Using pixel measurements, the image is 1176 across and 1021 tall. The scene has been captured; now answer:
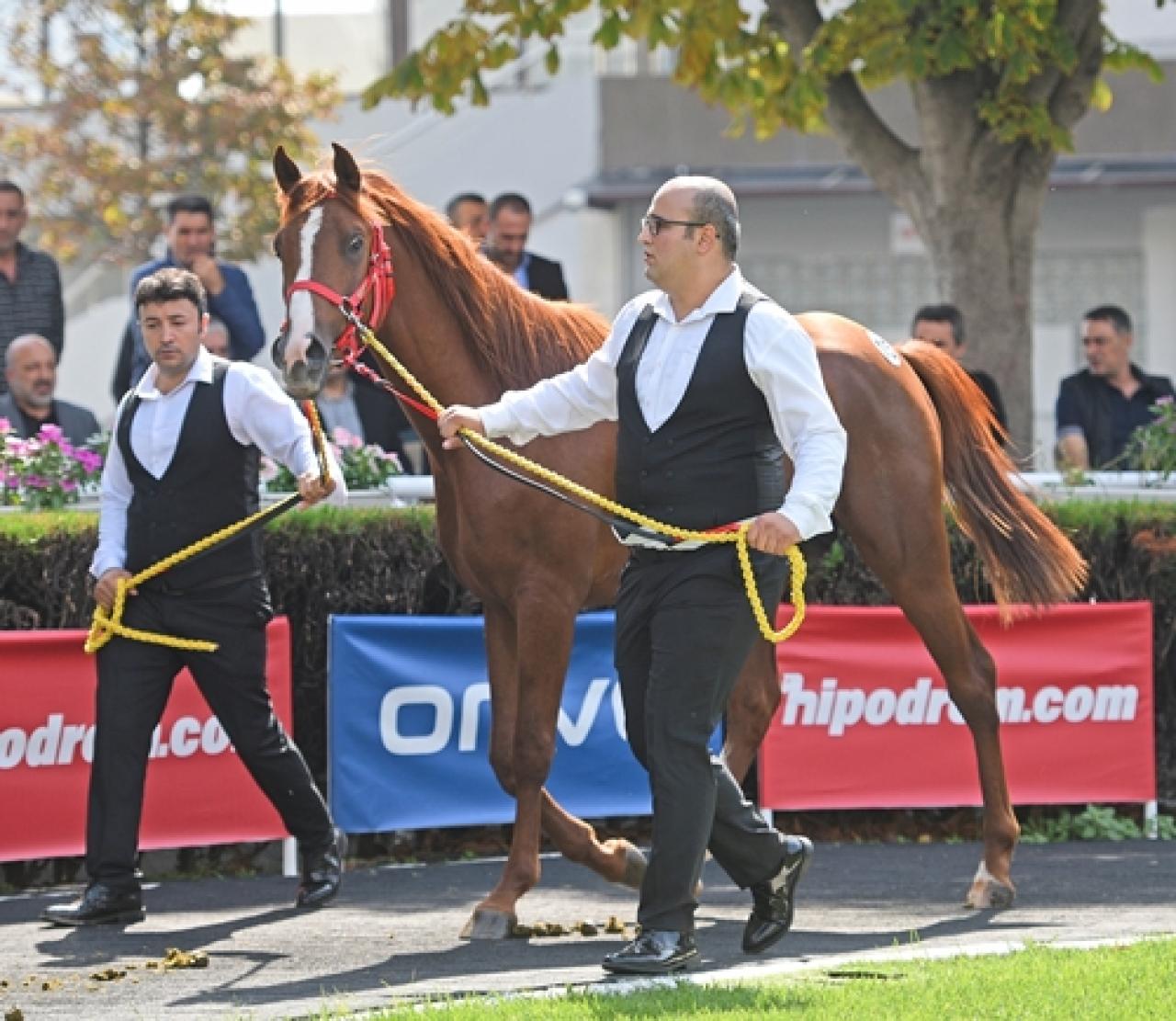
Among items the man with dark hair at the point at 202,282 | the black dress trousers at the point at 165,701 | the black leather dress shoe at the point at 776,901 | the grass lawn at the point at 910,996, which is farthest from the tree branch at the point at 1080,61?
the grass lawn at the point at 910,996

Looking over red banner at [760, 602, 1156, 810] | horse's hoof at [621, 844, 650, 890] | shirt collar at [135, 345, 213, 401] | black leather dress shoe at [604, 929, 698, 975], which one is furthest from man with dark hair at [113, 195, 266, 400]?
black leather dress shoe at [604, 929, 698, 975]

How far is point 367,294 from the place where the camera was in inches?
306

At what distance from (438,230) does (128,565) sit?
1.55 meters

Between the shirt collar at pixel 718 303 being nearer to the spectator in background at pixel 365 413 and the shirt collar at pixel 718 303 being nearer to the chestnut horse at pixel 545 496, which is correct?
the chestnut horse at pixel 545 496

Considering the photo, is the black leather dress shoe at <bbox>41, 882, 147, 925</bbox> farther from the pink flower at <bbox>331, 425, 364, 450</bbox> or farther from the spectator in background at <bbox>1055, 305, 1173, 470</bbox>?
the spectator in background at <bbox>1055, 305, 1173, 470</bbox>

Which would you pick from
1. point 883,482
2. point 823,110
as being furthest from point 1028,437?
point 883,482

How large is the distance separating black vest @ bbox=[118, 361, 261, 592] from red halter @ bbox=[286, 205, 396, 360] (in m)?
0.73

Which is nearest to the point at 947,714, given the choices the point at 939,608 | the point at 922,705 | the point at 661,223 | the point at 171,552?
the point at 922,705

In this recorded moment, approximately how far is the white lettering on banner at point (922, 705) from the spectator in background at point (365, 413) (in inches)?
126

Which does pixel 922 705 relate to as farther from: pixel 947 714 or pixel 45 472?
pixel 45 472

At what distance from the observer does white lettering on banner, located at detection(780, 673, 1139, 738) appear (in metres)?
A: 10.0

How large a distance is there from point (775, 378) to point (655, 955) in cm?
155

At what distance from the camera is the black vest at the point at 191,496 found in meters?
8.17

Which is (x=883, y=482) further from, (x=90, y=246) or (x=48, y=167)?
(x=90, y=246)
